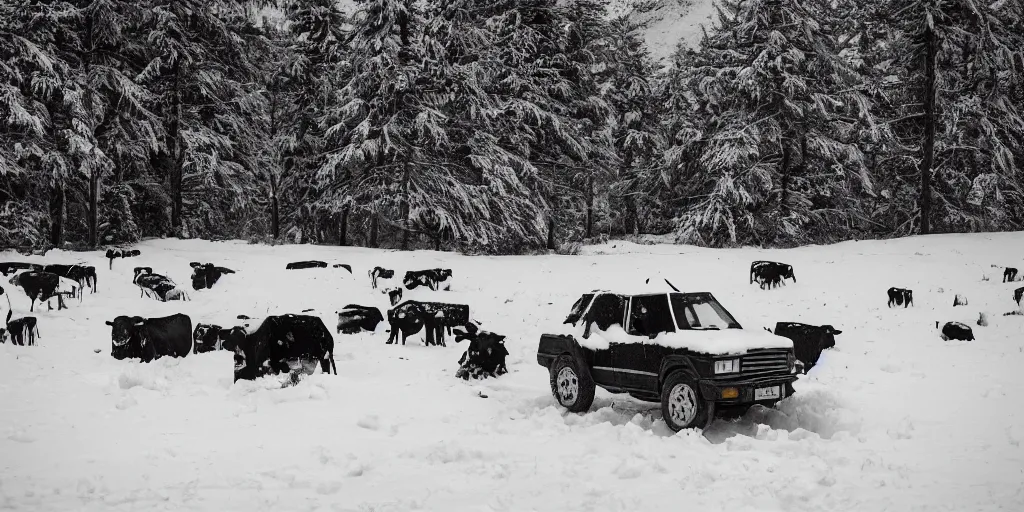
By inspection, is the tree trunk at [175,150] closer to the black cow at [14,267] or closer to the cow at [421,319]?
the black cow at [14,267]

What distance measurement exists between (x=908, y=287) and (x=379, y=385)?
15740 mm

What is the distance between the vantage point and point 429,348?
13750mm

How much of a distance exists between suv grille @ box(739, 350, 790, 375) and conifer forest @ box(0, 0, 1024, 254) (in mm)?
21220

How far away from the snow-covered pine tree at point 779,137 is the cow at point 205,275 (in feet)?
69.0

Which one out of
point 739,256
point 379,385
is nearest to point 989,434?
point 379,385

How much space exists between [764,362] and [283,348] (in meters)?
6.76

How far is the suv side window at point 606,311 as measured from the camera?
943 centimetres

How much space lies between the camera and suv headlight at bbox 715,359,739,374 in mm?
7840

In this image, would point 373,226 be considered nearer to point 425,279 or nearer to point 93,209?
point 93,209

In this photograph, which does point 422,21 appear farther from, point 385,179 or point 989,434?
point 989,434

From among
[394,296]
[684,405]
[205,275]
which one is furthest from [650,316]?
[205,275]

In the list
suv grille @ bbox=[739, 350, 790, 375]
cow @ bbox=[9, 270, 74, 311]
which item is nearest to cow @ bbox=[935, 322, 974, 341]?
suv grille @ bbox=[739, 350, 790, 375]

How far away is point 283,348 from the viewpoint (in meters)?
10.1

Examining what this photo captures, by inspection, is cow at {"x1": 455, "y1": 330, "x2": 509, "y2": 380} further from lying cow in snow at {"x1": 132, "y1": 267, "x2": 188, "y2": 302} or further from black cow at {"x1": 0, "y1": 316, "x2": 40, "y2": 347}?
lying cow in snow at {"x1": 132, "y1": 267, "x2": 188, "y2": 302}
